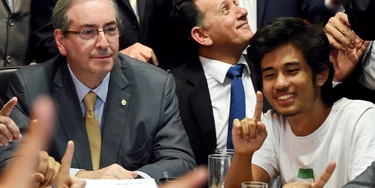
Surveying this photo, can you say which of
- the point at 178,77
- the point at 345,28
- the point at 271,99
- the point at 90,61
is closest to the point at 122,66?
the point at 90,61

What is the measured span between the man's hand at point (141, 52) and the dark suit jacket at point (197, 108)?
179 mm

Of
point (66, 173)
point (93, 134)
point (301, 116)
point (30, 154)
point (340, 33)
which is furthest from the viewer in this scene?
point (340, 33)

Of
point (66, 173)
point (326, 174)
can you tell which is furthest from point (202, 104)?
point (66, 173)

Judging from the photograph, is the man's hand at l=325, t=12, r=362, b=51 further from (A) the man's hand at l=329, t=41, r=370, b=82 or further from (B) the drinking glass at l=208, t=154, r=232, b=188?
(B) the drinking glass at l=208, t=154, r=232, b=188

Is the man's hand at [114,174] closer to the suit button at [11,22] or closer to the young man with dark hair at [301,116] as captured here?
the young man with dark hair at [301,116]

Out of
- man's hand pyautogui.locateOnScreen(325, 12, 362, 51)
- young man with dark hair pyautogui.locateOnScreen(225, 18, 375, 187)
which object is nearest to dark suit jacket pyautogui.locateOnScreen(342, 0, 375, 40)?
young man with dark hair pyautogui.locateOnScreen(225, 18, 375, 187)

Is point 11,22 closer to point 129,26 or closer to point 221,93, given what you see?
point 129,26

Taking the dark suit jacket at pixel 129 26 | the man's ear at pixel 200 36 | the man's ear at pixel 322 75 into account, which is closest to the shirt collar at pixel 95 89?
the dark suit jacket at pixel 129 26

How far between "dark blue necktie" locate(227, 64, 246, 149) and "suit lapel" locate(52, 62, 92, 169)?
81 centimetres

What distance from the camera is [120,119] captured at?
10.2 feet

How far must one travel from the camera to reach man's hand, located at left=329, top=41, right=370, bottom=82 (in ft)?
10.8

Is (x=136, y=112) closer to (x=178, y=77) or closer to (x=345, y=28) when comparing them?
(x=178, y=77)

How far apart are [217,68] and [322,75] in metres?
0.78

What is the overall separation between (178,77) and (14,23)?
93 cm
